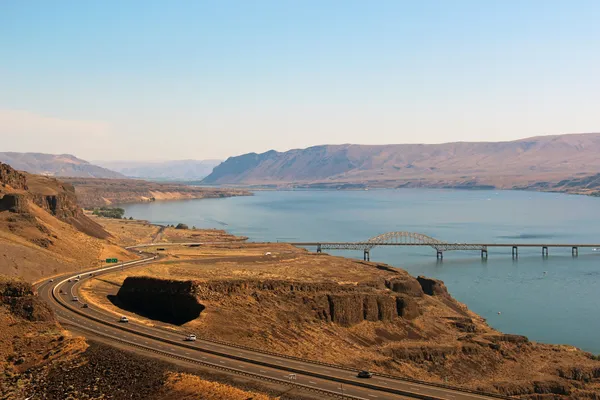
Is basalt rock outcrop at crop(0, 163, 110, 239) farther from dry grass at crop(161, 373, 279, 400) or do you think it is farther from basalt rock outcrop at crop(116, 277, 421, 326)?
dry grass at crop(161, 373, 279, 400)

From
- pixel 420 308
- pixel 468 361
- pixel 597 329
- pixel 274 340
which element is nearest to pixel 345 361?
pixel 274 340

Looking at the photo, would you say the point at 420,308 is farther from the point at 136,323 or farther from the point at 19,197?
the point at 19,197

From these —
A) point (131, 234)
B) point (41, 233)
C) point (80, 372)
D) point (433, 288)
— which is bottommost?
point (433, 288)

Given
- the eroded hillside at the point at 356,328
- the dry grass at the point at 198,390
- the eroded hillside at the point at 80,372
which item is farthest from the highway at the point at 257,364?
the eroded hillside at the point at 356,328

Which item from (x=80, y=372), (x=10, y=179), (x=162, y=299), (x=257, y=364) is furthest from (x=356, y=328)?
(x=10, y=179)

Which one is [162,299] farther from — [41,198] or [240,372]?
[41,198]
